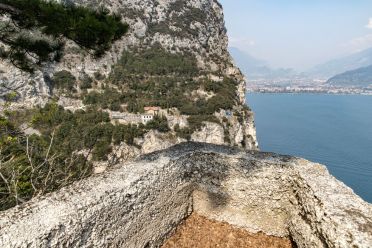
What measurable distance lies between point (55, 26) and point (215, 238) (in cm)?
383

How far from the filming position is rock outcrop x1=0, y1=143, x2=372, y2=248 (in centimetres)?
323

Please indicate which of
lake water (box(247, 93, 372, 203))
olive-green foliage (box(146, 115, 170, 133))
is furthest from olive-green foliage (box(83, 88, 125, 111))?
lake water (box(247, 93, 372, 203))

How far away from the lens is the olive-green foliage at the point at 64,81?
44.9 metres

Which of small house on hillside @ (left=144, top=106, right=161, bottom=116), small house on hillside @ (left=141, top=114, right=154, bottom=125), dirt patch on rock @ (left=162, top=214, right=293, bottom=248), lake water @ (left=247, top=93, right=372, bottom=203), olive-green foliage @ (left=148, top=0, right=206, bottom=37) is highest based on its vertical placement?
olive-green foliage @ (left=148, top=0, right=206, bottom=37)

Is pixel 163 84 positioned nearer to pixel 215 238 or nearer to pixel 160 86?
pixel 160 86

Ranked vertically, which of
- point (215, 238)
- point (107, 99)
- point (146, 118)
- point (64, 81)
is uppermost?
point (215, 238)

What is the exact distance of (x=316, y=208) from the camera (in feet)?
13.2

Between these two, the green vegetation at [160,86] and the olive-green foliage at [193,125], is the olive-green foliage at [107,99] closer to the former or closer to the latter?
the green vegetation at [160,86]

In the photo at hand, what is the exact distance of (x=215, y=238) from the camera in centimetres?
509

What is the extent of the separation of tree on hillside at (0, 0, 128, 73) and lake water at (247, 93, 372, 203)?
125 ft

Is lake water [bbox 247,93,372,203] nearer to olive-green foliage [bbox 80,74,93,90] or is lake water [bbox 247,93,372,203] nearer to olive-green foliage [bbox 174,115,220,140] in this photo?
olive-green foliage [bbox 174,115,220,140]

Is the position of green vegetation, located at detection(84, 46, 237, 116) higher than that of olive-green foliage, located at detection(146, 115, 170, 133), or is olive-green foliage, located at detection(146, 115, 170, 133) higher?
green vegetation, located at detection(84, 46, 237, 116)

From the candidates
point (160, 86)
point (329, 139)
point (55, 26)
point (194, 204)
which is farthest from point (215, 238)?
point (329, 139)

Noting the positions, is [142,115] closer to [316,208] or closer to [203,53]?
[203,53]
